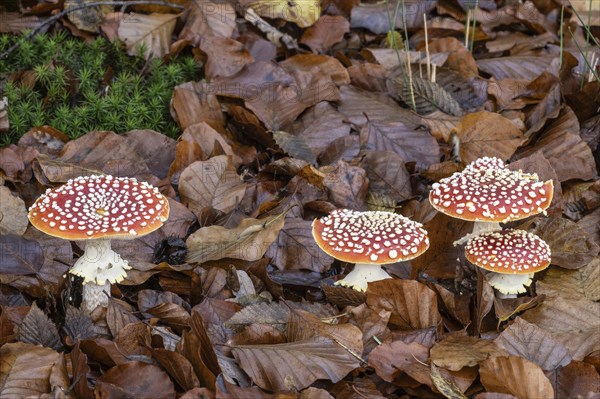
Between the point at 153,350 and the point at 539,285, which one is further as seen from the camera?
the point at 539,285

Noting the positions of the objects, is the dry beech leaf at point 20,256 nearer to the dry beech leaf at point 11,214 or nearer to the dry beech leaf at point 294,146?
the dry beech leaf at point 11,214

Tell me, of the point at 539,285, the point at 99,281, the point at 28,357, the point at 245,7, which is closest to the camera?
the point at 28,357

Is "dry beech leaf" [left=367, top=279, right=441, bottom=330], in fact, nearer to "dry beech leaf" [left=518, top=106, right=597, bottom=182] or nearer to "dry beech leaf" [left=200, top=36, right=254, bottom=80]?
"dry beech leaf" [left=518, top=106, right=597, bottom=182]

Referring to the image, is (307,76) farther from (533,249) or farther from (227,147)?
(533,249)

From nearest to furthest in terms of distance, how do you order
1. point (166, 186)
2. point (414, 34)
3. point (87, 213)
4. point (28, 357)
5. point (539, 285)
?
point (28, 357)
point (87, 213)
point (539, 285)
point (166, 186)
point (414, 34)

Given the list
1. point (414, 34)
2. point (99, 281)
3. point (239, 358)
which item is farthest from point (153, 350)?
point (414, 34)

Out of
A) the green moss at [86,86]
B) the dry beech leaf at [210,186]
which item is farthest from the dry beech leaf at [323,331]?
the green moss at [86,86]

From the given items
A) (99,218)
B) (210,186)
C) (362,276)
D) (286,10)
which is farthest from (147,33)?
(362,276)
